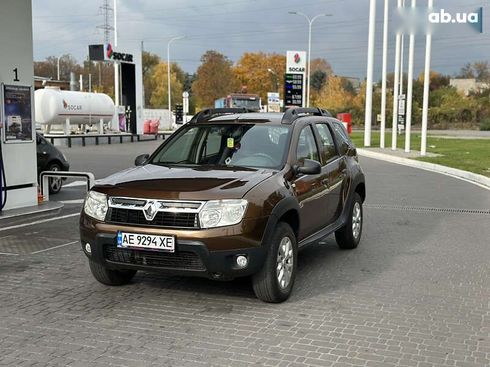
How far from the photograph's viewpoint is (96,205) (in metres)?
5.19

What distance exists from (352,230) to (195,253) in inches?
127

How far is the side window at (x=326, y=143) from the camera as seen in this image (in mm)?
6728

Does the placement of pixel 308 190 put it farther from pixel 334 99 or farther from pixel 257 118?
pixel 334 99

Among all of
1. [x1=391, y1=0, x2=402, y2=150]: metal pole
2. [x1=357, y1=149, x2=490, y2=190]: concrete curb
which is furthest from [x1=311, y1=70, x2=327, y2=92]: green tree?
[x1=357, y1=149, x2=490, y2=190]: concrete curb

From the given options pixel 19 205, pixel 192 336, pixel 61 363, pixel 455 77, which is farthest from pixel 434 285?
pixel 455 77

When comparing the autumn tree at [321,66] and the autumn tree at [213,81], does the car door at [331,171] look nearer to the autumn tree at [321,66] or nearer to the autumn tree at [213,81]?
the autumn tree at [213,81]

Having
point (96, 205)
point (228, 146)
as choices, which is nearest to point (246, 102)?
point (228, 146)

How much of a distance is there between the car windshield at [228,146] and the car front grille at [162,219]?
1.13 m

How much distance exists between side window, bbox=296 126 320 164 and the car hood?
710 millimetres

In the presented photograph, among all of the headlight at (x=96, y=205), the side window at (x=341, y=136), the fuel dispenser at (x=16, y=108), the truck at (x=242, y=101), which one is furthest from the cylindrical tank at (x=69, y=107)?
the headlight at (x=96, y=205)

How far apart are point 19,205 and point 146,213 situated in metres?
5.98

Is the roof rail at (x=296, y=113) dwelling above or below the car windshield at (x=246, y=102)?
below

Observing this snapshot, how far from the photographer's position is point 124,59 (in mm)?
37469

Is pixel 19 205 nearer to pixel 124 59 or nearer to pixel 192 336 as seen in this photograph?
pixel 192 336
